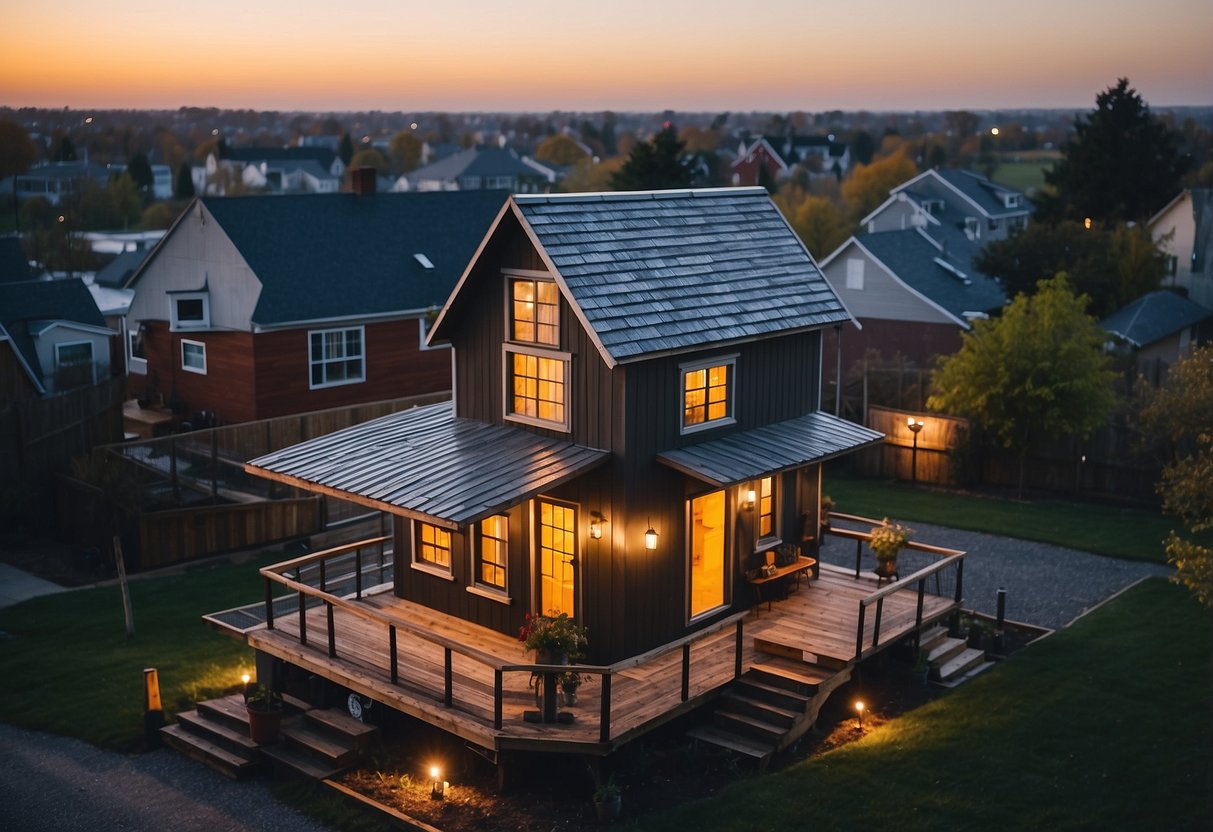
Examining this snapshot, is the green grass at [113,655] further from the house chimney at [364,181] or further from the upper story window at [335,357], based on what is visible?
the house chimney at [364,181]

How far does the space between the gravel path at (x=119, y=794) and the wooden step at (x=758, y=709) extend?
5615 mm

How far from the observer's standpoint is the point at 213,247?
1312 inches

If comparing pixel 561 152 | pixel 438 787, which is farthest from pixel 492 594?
pixel 561 152

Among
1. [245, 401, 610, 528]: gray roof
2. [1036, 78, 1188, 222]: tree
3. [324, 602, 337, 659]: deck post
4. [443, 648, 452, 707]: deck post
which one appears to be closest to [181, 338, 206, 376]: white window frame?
[245, 401, 610, 528]: gray roof

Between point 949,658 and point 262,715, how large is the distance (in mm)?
10424

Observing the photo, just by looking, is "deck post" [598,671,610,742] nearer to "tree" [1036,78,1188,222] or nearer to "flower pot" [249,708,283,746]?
"flower pot" [249,708,283,746]

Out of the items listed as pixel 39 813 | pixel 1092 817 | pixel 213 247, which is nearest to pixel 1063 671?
pixel 1092 817

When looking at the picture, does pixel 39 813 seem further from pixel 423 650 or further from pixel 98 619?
pixel 98 619

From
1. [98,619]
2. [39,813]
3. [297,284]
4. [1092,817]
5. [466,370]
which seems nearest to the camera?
[1092,817]

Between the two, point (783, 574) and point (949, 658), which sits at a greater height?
point (783, 574)

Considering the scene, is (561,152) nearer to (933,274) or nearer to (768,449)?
(933,274)

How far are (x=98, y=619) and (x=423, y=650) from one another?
25.1 feet

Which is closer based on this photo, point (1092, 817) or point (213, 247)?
point (1092, 817)

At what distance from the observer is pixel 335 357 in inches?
1325
